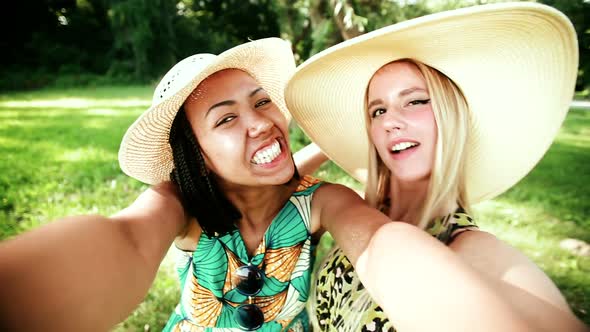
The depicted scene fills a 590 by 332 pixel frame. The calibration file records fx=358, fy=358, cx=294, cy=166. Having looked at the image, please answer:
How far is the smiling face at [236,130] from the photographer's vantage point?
148cm

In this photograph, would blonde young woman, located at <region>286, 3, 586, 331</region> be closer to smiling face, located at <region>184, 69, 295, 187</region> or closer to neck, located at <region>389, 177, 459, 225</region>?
Result: neck, located at <region>389, 177, 459, 225</region>

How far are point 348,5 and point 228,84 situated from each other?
3.52 metres

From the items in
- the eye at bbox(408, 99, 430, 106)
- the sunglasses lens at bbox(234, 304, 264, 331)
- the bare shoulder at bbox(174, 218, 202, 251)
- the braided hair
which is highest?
the eye at bbox(408, 99, 430, 106)

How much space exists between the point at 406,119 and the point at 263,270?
2.92 feet

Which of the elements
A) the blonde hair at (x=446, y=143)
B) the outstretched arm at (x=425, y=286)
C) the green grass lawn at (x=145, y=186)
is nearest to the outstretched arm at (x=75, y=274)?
the outstretched arm at (x=425, y=286)

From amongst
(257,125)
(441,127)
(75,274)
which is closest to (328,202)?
(257,125)

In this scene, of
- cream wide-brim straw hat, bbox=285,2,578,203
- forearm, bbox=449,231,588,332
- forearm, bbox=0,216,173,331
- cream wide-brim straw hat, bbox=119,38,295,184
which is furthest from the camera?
cream wide-brim straw hat, bbox=119,38,295,184

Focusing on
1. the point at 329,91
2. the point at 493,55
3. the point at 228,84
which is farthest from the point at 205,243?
the point at 493,55

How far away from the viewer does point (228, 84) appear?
1.52 meters

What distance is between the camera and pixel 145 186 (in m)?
4.76

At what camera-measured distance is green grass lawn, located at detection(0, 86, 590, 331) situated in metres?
2.92

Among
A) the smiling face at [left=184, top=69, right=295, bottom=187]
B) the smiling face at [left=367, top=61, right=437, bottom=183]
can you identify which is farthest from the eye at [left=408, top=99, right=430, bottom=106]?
the smiling face at [left=184, top=69, right=295, bottom=187]

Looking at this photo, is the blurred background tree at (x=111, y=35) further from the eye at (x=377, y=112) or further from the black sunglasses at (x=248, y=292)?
the black sunglasses at (x=248, y=292)

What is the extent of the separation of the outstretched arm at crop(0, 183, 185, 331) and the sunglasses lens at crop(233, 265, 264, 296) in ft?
1.68
